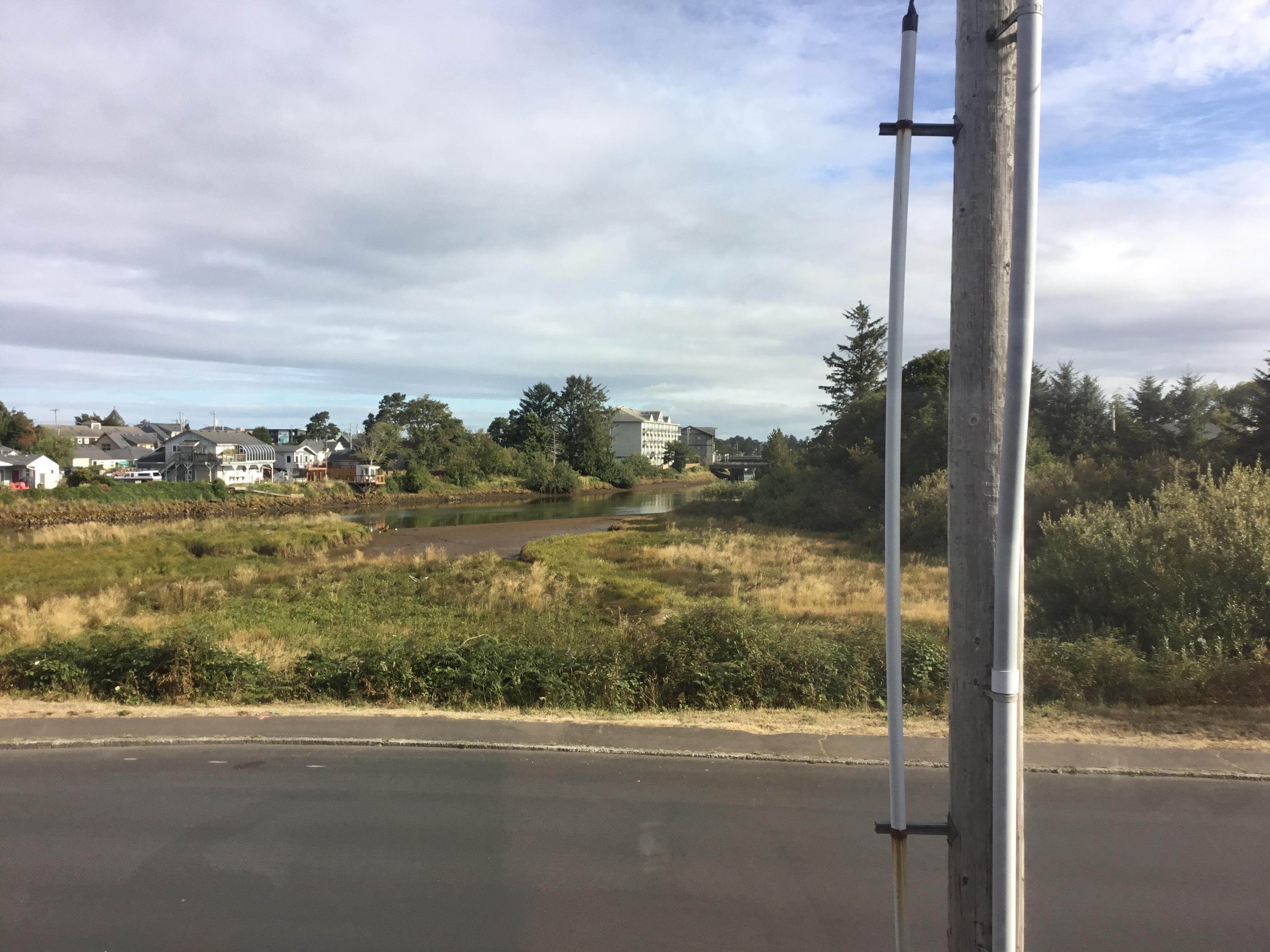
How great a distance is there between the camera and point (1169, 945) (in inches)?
147

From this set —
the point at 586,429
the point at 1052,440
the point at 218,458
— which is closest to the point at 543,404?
the point at 586,429

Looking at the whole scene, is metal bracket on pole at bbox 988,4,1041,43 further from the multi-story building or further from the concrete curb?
the multi-story building

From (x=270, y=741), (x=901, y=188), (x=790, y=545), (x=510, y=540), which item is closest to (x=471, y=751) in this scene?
(x=270, y=741)

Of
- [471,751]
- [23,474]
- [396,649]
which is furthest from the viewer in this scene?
[23,474]

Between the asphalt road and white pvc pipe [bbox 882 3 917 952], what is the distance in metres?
1.87

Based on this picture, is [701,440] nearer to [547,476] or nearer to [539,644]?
[547,476]

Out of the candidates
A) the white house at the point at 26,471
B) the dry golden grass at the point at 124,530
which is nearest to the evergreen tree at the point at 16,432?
the white house at the point at 26,471

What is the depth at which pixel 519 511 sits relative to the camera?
6712cm

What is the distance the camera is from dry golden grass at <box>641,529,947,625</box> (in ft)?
53.6

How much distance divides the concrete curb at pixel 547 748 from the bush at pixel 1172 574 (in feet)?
12.3

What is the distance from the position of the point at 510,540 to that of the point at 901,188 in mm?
Answer: 40136

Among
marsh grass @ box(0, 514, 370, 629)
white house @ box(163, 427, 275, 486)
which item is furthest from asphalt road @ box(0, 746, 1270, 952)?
white house @ box(163, 427, 275, 486)

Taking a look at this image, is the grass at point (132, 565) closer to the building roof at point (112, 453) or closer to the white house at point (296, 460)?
the white house at point (296, 460)

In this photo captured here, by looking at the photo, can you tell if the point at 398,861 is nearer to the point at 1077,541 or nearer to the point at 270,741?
the point at 270,741
